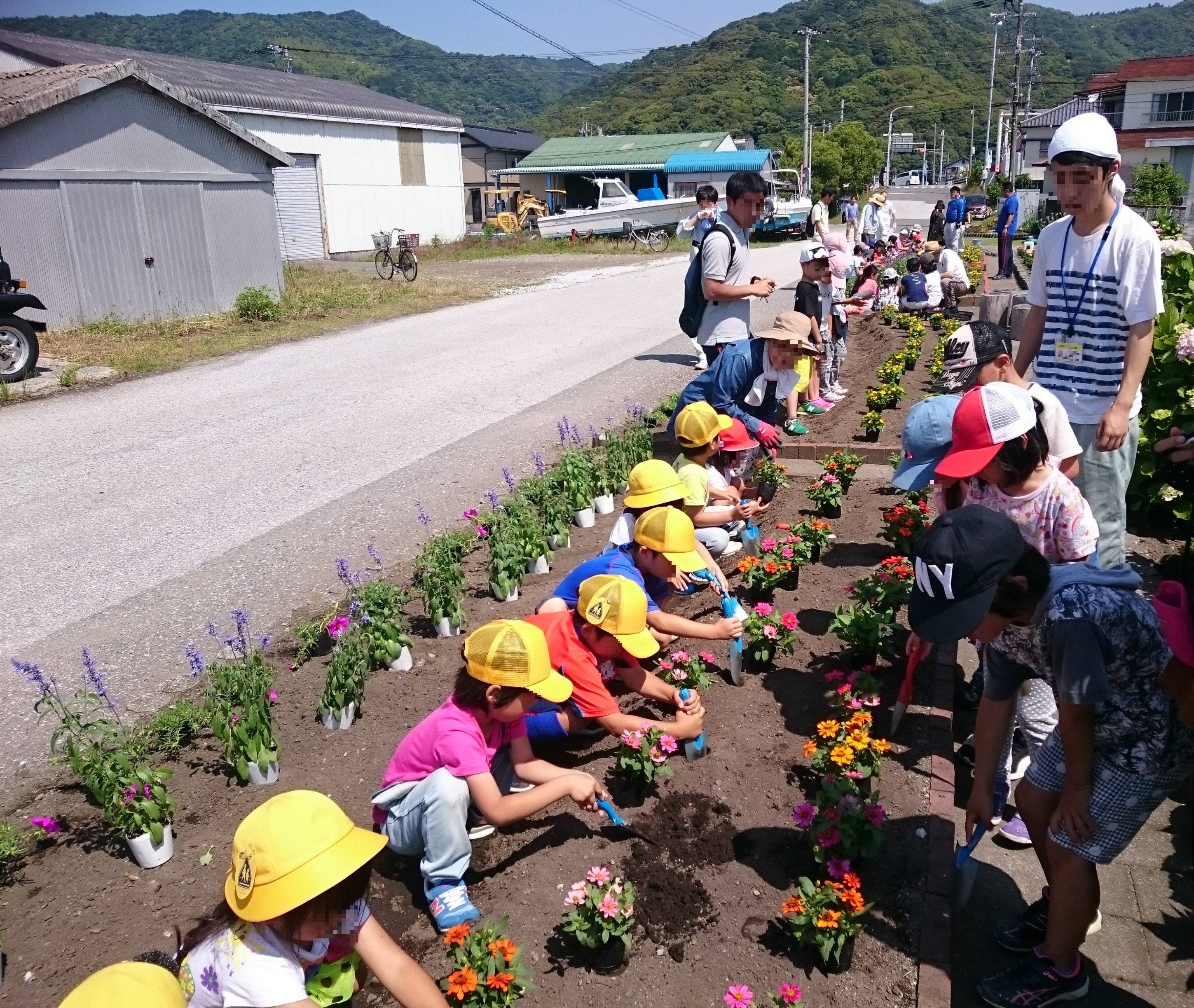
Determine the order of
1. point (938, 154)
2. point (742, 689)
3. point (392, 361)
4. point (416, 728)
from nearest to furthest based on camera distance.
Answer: point (416, 728), point (742, 689), point (392, 361), point (938, 154)

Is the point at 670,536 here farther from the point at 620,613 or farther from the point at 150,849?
the point at 150,849

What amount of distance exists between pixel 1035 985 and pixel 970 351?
431 centimetres

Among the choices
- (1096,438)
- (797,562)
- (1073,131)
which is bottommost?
(797,562)

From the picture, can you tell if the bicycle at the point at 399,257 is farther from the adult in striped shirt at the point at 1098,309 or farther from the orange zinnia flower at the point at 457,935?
the orange zinnia flower at the point at 457,935

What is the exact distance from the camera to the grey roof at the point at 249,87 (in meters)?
24.5

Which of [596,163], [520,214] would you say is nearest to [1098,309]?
[520,214]

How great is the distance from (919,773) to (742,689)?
34.8 inches

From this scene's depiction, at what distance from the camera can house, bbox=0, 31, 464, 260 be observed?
26.7 m

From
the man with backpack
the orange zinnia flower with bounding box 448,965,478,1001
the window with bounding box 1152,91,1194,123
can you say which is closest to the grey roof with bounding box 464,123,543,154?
the window with bounding box 1152,91,1194,123

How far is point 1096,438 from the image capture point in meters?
3.76

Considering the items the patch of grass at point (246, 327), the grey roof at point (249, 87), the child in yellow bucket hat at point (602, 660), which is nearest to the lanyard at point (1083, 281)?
the child in yellow bucket hat at point (602, 660)

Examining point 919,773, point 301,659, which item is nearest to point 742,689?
point 919,773

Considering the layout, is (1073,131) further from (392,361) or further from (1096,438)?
(392,361)

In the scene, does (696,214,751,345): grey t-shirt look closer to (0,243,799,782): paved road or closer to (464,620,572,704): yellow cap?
(0,243,799,782): paved road
